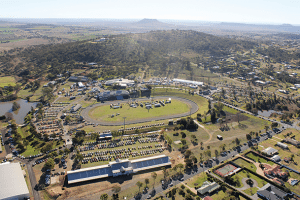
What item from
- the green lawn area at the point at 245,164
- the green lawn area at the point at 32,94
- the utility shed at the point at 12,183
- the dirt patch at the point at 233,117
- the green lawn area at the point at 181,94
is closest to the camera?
the utility shed at the point at 12,183

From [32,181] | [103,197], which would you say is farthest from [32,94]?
[103,197]

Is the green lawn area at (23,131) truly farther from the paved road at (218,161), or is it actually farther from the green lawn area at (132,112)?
the paved road at (218,161)

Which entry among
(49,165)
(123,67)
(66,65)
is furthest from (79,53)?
(49,165)

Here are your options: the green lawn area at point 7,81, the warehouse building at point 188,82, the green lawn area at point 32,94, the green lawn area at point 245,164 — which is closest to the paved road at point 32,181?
the green lawn area at point 245,164

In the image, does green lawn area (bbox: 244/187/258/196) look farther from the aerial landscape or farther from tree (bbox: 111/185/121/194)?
tree (bbox: 111/185/121/194)

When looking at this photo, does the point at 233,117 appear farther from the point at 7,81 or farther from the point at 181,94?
the point at 7,81

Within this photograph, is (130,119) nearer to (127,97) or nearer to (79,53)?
(127,97)
